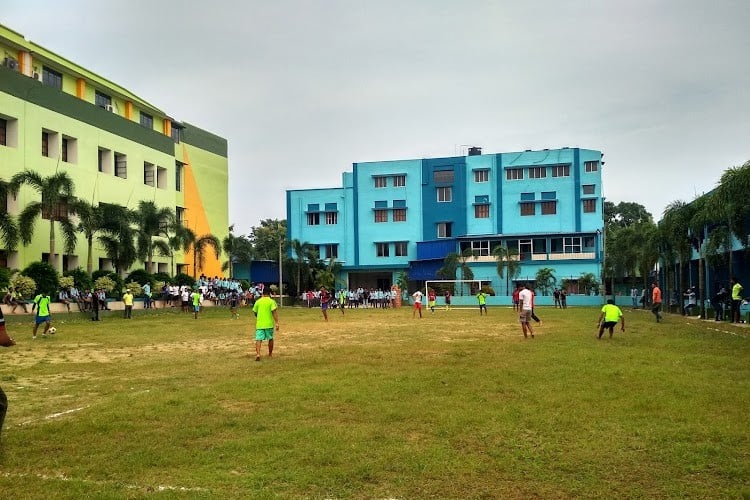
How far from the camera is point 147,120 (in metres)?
53.9

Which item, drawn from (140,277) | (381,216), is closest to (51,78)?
(140,277)

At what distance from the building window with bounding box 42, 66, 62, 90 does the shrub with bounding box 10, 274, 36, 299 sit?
55.9 ft

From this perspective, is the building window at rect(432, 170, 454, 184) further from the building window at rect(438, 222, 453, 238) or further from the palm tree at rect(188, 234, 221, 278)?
the palm tree at rect(188, 234, 221, 278)

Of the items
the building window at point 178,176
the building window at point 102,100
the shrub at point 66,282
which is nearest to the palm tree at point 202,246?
the building window at point 178,176

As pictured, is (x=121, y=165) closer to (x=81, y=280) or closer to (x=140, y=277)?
(x=140, y=277)

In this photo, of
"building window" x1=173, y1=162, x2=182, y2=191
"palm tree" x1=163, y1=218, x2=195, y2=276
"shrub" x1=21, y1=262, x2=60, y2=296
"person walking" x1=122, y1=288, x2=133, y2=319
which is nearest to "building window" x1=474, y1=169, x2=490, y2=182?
"building window" x1=173, y1=162, x2=182, y2=191

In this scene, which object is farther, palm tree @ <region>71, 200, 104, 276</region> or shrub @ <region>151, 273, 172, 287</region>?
shrub @ <region>151, 273, 172, 287</region>

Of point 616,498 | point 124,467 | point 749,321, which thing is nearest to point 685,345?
point 749,321

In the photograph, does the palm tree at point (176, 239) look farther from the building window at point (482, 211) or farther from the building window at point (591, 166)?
the building window at point (591, 166)

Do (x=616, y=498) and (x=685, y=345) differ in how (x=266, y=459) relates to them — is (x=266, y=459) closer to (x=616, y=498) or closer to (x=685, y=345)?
(x=616, y=498)

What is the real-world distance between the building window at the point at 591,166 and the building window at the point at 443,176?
12.7m

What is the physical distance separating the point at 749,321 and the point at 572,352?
48.6 feet

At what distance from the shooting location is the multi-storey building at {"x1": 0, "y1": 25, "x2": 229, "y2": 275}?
3881 centimetres

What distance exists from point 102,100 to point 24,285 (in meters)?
22.3
